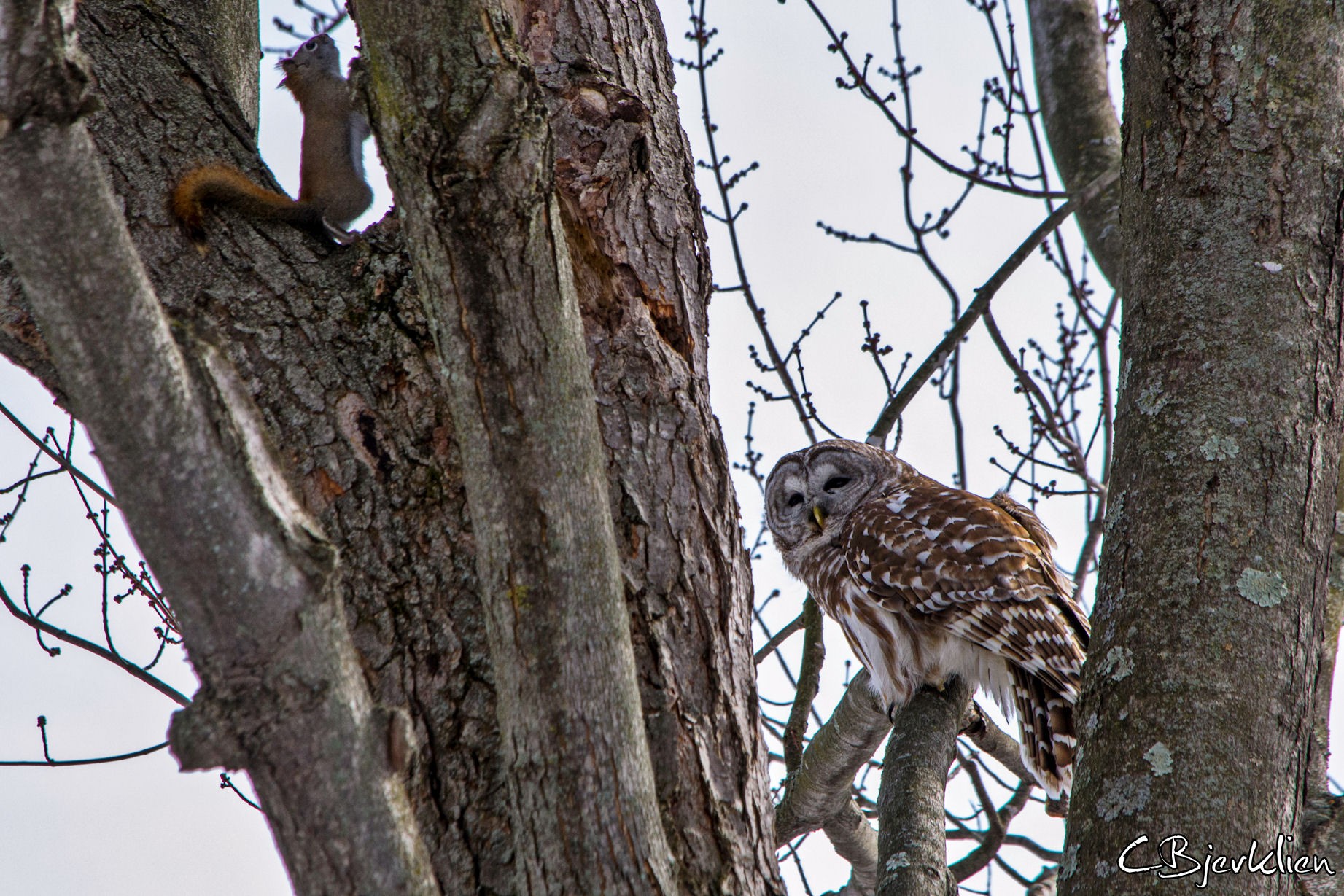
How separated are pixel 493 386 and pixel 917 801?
166cm

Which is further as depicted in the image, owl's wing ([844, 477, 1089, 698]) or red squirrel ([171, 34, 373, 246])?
owl's wing ([844, 477, 1089, 698])

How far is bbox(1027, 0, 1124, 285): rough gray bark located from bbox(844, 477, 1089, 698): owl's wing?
3.69 feet

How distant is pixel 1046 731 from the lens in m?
3.90

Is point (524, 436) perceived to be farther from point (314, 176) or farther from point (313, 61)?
point (313, 61)

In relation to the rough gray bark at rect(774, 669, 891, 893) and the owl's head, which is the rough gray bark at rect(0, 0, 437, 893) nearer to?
the rough gray bark at rect(774, 669, 891, 893)

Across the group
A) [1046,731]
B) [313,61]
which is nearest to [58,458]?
[313,61]

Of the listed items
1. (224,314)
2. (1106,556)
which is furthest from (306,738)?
(1106,556)

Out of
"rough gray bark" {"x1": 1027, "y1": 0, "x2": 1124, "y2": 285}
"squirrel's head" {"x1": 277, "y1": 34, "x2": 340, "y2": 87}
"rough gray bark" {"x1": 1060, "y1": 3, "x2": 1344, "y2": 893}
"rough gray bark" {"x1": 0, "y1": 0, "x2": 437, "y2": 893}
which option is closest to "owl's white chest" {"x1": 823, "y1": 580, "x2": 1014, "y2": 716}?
"rough gray bark" {"x1": 1027, "y1": 0, "x2": 1124, "y2": 285}

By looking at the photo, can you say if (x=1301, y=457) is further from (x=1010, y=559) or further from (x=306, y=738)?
(x=1010, y=559)

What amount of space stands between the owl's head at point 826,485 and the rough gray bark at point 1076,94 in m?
1.41

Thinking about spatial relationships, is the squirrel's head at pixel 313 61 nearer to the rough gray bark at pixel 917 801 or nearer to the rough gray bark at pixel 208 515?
the rough gray bark at pixel 917 801

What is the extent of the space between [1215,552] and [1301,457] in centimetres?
25

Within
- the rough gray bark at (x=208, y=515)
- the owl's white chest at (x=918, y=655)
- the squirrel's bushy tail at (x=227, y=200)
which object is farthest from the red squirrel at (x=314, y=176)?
the owl's white chest at (x=918, y=655)

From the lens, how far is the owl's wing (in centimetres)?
388
